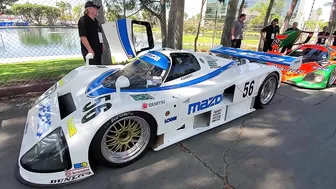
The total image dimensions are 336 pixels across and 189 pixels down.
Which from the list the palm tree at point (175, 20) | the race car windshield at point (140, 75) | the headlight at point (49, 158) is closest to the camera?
the headlight at point (49, 158)

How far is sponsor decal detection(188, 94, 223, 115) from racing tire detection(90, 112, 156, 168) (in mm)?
571

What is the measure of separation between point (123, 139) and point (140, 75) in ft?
A: 2.84

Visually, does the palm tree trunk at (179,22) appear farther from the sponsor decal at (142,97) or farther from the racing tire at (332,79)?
the sponsor decal at (142,97)

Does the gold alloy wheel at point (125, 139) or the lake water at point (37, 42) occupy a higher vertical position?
the lake water at point (37, 42)

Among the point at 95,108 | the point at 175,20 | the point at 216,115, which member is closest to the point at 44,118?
the point at 95,108

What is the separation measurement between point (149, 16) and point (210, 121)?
354 inches

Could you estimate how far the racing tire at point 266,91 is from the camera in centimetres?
368

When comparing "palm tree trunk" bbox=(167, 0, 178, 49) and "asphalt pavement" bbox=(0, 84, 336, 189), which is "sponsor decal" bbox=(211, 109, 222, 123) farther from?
"palm tree trunk" bbox=(167, 0, 178, 49)

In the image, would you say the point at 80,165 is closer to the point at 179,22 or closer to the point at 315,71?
the point at 179,22

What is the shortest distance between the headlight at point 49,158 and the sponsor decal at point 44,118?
0.19m

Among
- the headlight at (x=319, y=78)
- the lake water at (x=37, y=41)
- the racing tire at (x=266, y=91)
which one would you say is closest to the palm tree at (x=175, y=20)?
the lake water at (x=37, y=41)

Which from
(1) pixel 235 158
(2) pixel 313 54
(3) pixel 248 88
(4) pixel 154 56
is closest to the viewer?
(1) pixel 235 158

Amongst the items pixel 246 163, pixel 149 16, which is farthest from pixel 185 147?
pixel 149 16

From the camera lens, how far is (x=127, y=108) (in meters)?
2.13
